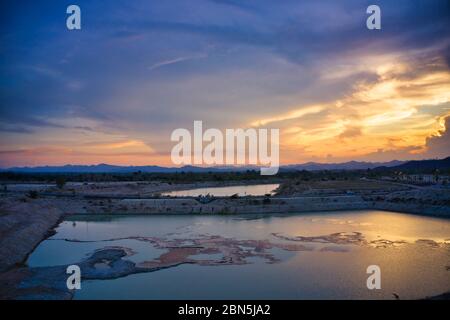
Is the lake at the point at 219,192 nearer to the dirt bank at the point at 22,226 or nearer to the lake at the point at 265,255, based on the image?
the dirt bank at the point at 22,226

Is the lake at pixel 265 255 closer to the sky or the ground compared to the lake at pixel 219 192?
closer to the ground

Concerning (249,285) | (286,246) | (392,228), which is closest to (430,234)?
(392,228)

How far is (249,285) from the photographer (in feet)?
41.6

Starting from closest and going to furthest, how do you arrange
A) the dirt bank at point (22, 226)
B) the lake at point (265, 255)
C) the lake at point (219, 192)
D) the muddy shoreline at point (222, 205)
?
the lake at point (265, 255)
the dirt bank at point (22, 226)
the muddy shoreline at point (222, 205)
the lake at point (219, 192)

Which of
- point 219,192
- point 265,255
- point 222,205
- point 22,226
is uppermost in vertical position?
point 219,192

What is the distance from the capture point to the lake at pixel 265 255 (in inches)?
480

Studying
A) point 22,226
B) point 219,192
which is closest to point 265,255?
point 22,226

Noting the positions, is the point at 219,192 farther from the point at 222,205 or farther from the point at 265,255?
the point at 265,255

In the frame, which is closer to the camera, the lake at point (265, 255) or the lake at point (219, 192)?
the lake at point (265, 255)

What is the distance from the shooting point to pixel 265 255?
16719 mm

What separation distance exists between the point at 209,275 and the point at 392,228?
47.2 ft

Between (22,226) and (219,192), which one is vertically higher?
(219,192)

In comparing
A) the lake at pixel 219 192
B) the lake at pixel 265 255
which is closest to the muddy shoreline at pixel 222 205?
the lake at pixel 265 255
